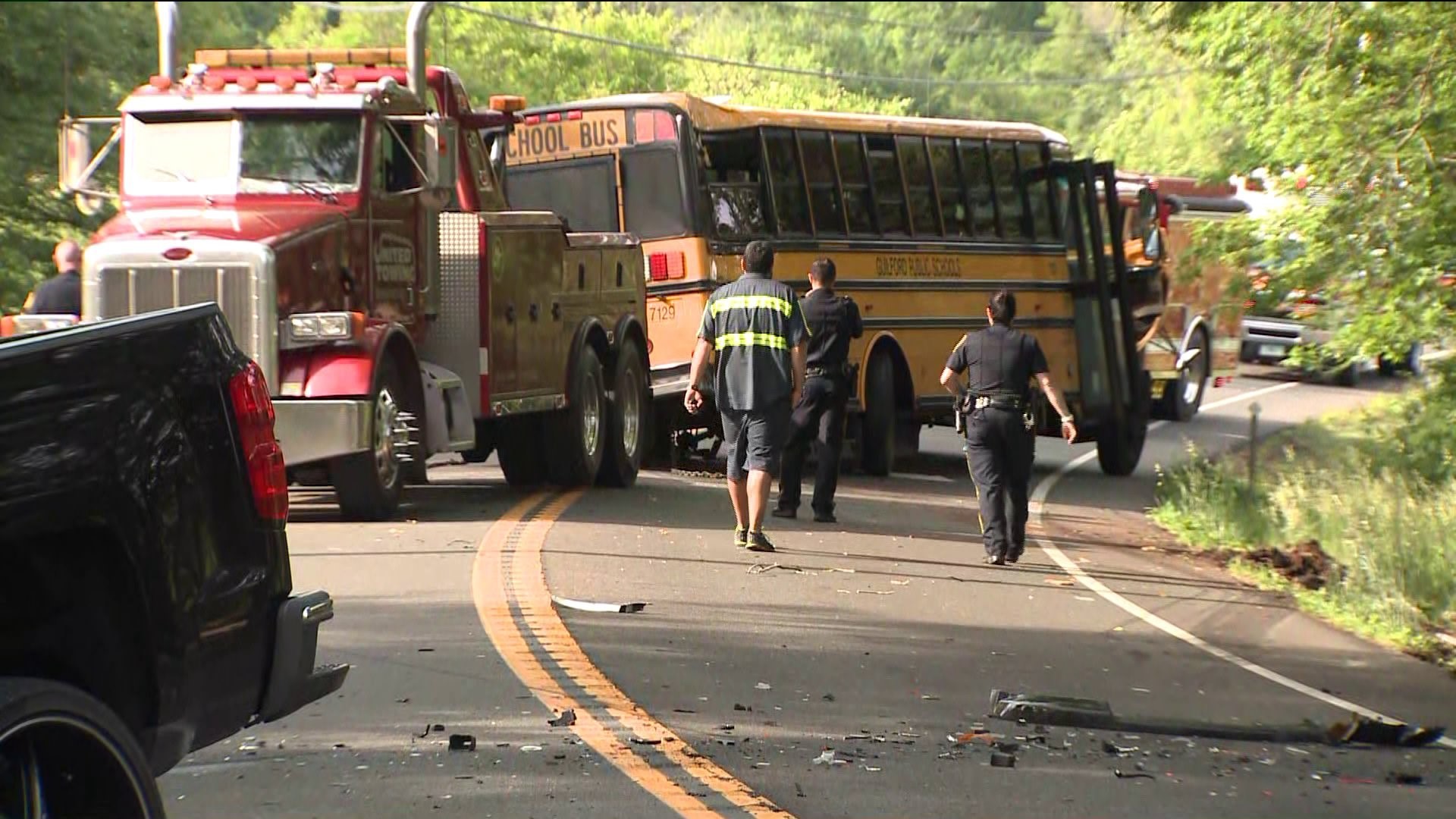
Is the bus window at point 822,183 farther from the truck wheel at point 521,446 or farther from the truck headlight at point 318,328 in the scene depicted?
the truck headlight at point 318,328

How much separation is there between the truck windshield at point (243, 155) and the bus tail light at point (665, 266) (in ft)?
16.8

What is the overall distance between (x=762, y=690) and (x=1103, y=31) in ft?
291

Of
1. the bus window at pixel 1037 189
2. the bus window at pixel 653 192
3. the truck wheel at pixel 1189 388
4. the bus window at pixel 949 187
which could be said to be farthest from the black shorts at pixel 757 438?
the truck wheel at pixel 1189 388

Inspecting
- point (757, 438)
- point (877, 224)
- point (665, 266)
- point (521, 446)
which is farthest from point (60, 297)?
point (877, 224)

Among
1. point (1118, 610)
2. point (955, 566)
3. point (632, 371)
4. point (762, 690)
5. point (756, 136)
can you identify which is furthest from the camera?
point (756, 136)

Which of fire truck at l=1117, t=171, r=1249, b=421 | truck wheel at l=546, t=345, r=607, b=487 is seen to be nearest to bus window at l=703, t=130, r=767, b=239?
truck wheel at l=546, t=345, r=607, b=487

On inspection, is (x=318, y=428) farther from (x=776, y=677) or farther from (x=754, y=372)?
(x=776, y=677)

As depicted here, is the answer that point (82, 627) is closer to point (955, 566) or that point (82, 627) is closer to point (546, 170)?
point (955, 566)

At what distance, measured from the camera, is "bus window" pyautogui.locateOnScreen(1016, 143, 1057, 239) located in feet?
77.9

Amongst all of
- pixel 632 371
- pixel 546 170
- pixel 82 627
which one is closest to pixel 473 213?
pixel 632 371

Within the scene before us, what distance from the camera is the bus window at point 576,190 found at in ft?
66.0

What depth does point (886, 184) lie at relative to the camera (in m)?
22.1

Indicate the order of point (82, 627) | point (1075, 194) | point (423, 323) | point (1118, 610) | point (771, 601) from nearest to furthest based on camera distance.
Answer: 1. point (82, 627)
2. point (771, 601)
3. point (1118, 610)
4. point (423, 323)
5. point (1075, 194)

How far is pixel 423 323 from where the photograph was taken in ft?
52.2
